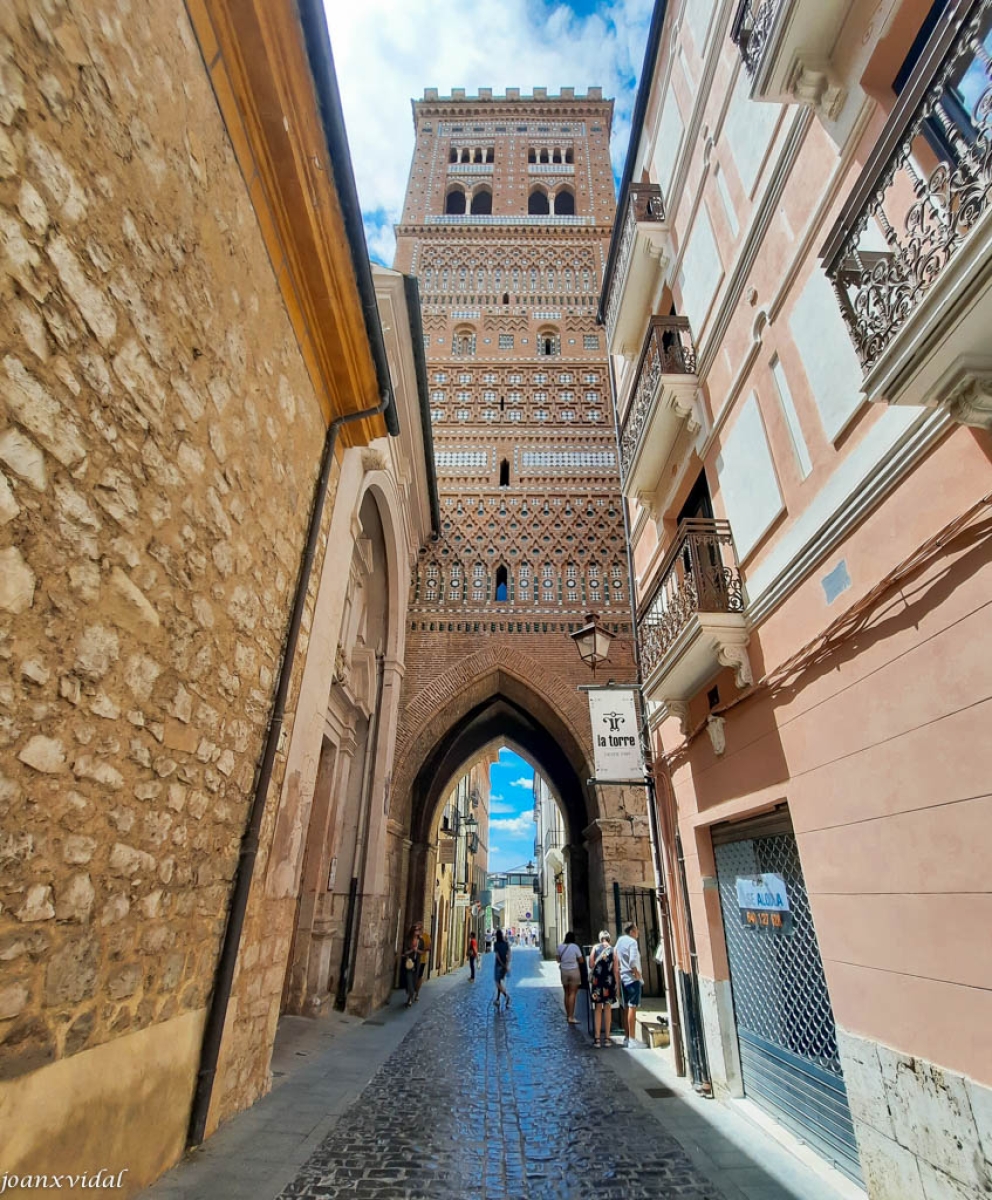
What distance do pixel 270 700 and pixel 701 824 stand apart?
3.80m

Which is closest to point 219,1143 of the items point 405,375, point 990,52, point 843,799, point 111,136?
point 843,799

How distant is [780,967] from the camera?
162 inches

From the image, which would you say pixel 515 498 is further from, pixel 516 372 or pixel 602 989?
pixel 602 989

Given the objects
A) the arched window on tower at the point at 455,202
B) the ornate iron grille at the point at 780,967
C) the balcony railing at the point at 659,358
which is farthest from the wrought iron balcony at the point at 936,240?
the arched window on tower at the point at 455,202

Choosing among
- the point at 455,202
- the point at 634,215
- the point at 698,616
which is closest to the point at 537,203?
the point at 455,202

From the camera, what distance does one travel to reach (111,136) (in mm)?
2348

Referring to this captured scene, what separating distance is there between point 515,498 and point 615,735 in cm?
811

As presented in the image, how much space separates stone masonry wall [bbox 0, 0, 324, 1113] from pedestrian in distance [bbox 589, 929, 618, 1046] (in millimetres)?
4479

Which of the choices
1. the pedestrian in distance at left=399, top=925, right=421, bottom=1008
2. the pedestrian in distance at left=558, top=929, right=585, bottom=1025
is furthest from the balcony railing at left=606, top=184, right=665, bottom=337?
the pedestrian in distance at left=399, top=925, right=421, bottom=1008

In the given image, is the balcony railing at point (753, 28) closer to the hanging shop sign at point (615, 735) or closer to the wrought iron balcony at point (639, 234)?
the wrought iron balcony at point (639, 234)

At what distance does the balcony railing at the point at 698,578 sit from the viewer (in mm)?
4723

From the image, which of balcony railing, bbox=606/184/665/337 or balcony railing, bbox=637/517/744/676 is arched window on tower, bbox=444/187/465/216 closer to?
balcony railing, bbox=606/184/665/337

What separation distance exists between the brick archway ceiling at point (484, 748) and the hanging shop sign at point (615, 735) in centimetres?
599

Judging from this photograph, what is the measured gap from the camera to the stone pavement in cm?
311
